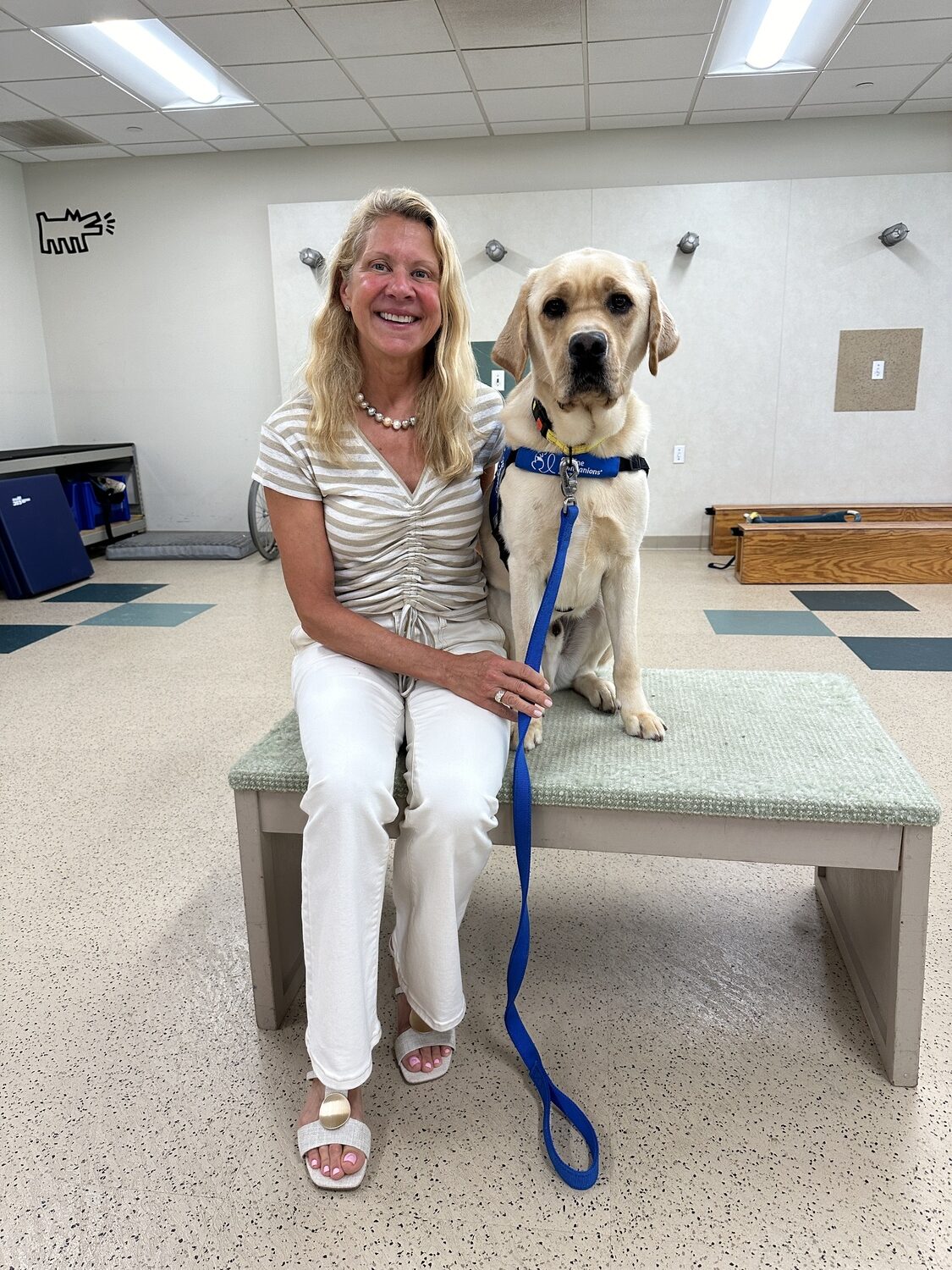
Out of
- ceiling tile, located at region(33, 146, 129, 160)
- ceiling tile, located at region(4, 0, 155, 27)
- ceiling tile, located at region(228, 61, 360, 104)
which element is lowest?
ceiling tile, located at region(4, 0, 155, 27)

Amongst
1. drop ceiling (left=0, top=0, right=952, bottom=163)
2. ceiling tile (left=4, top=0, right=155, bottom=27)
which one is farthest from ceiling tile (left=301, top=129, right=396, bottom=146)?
ceiling tile (left=4, top=0, right=155, bottom=27)

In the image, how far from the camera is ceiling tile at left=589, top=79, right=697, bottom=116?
4.80 meters

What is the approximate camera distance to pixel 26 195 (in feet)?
20.7

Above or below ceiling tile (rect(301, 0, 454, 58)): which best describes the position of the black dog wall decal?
below

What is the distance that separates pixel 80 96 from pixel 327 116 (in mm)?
1375

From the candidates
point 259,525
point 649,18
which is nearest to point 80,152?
point 259,525

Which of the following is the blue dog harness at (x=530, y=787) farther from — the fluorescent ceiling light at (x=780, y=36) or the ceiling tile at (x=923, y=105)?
the ceiling tile at (x=923, y=105)

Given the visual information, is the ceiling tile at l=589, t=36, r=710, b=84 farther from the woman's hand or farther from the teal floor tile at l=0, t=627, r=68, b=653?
the woman's hand

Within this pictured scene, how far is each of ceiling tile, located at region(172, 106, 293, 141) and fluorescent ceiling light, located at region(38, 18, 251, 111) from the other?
9 centimetres

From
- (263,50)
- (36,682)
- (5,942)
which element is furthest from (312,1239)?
(263,50)

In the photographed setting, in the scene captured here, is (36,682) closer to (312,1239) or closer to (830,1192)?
(312,1239)

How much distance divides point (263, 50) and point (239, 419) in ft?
8.65

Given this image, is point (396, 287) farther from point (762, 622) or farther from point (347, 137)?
point (347, 137)

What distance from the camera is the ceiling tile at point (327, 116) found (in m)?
5.03
